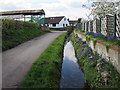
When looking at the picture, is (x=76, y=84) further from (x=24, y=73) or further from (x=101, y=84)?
(x=24, y=73)

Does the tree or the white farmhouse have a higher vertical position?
the white farmhouse

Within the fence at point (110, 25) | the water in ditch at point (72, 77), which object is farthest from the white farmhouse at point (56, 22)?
the water in ditch at point (72, 77)

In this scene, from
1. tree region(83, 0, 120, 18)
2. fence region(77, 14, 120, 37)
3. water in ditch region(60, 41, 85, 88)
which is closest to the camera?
water in ditch region(60, 41, 85, 88)

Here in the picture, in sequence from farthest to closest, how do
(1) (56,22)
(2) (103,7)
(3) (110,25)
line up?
(1) (56,22)
(2) (103,7)
(3) (110,25)

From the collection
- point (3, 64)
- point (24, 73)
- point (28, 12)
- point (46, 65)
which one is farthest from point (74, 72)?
point (28, 12)

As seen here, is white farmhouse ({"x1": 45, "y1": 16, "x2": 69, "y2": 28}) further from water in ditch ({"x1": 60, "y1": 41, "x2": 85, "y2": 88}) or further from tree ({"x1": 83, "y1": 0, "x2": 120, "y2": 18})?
water in ditch ({"x1": 60, "y1": 41, "x2": 85, "y2": 88})

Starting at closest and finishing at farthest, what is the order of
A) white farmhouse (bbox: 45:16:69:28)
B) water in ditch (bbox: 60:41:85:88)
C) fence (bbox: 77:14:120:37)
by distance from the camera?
water in ditch (bbox: 60:41:85:88), fence (bbox: 77:14:120:37), white farmhouse (bbox: 45:16:69:28)

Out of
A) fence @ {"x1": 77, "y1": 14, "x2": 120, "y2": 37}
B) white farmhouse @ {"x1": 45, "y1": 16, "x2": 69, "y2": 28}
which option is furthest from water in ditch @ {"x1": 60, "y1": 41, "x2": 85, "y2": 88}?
white farmhouse @ {"x1": 45, "y1": 16, "x2": 69, "y2": 28}

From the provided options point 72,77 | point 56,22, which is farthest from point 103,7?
point 56,22

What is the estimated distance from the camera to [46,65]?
796 centimetres

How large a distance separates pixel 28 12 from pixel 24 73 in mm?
28799

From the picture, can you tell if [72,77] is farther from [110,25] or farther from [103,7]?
[103,7]

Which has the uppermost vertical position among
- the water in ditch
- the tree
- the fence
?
the tree

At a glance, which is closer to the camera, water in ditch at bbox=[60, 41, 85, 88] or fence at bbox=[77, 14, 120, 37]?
water in ditch at bbox=[60, 41, 85, 88]
